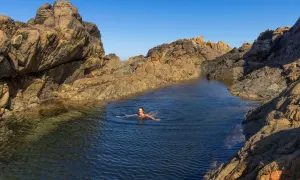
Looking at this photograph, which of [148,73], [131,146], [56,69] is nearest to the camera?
[131,146]

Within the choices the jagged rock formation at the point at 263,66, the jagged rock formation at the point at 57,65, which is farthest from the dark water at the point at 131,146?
the jagged rock formation at the point at 263,66

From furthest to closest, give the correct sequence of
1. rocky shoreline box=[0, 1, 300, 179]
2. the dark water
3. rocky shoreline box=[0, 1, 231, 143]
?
rocky shoreline box=[0, 1, 231, 143] → the dark water → rocky shoreline box=[0, 1, 300, 179]

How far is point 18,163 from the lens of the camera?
22531 mm

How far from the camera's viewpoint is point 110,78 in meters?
57.5

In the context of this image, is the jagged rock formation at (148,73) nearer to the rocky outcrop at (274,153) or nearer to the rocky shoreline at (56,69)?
the rocky shoreline at (56,69)

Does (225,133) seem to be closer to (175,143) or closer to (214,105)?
(175,143)

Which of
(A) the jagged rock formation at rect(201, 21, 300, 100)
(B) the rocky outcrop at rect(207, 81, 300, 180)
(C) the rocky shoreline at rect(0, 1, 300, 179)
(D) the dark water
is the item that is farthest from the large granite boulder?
(A) the jagged rock formation at rect(201, 21, 300, 100)

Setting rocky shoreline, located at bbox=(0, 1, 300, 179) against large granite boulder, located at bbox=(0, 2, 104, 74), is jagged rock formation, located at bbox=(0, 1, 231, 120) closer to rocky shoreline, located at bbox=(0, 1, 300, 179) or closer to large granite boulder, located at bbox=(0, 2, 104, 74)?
large granite boulder, located at bbox=(0, 2, 104, 74)

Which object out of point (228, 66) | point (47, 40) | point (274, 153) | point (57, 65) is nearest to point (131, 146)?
point (274, 153)

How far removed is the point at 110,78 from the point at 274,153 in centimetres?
4496

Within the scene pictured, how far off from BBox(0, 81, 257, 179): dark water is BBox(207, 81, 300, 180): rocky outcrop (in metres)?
3.96

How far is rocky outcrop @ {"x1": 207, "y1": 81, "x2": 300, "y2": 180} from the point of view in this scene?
12438mm

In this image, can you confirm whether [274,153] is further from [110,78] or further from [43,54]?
[110,78]

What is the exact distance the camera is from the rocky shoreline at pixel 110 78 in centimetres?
1655
